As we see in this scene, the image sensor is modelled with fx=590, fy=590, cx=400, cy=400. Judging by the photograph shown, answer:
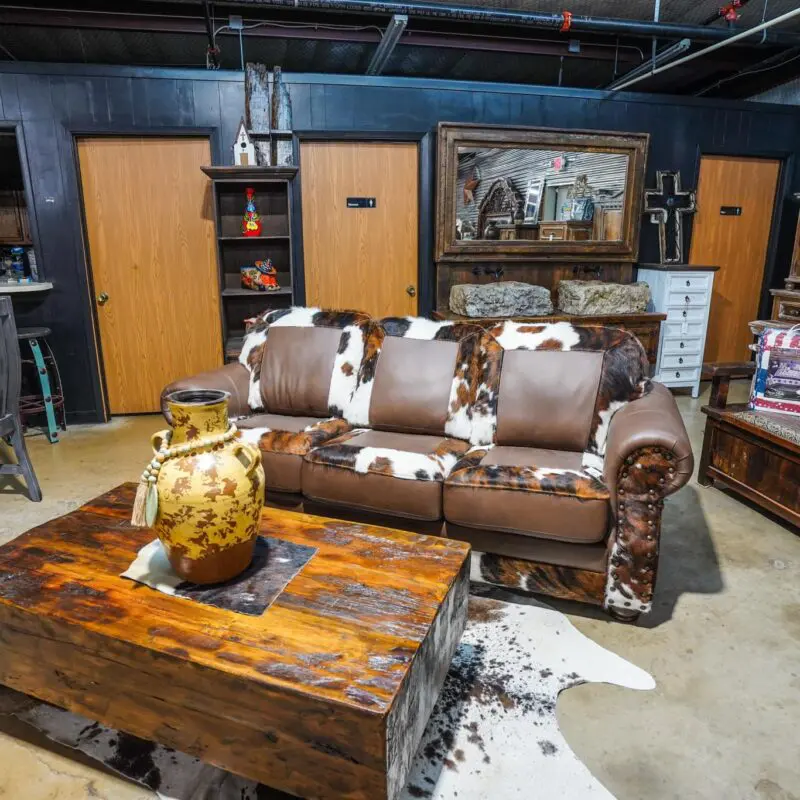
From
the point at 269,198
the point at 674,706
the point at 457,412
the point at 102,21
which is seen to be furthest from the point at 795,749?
the point at 102,21

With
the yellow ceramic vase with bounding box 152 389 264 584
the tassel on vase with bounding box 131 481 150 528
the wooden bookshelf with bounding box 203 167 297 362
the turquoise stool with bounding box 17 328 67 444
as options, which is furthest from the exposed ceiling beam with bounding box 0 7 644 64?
the tassel on vase with bounding box 131 481 150 528

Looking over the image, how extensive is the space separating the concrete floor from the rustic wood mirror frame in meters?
2.41

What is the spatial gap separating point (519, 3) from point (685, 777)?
4.18 meters

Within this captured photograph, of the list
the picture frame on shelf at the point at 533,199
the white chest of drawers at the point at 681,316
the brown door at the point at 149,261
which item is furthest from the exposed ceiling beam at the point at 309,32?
the white chest of drawers at the point at 681,316

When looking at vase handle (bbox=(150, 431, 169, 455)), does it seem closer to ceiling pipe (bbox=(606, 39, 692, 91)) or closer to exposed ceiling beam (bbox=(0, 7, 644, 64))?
exposed ceiling beam (bbox=(0, 7, 644, 64))

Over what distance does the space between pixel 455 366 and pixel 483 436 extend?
331 mm

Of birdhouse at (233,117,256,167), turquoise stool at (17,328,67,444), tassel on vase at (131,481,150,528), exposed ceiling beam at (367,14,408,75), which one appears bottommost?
turquoise stool at (17,328,67,444)

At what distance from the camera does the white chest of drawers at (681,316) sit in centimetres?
450

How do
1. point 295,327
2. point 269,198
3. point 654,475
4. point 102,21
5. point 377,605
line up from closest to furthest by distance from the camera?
point 377,605 < point 654,475 < point 295,327 < point 102,21 < point 269,198

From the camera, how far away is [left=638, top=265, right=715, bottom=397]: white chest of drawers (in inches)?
177

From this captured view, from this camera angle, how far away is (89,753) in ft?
4.83

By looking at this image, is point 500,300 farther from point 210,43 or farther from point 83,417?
point 83,417

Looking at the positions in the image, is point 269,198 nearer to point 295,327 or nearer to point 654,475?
point 295,327

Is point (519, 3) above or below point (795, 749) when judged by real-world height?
above
